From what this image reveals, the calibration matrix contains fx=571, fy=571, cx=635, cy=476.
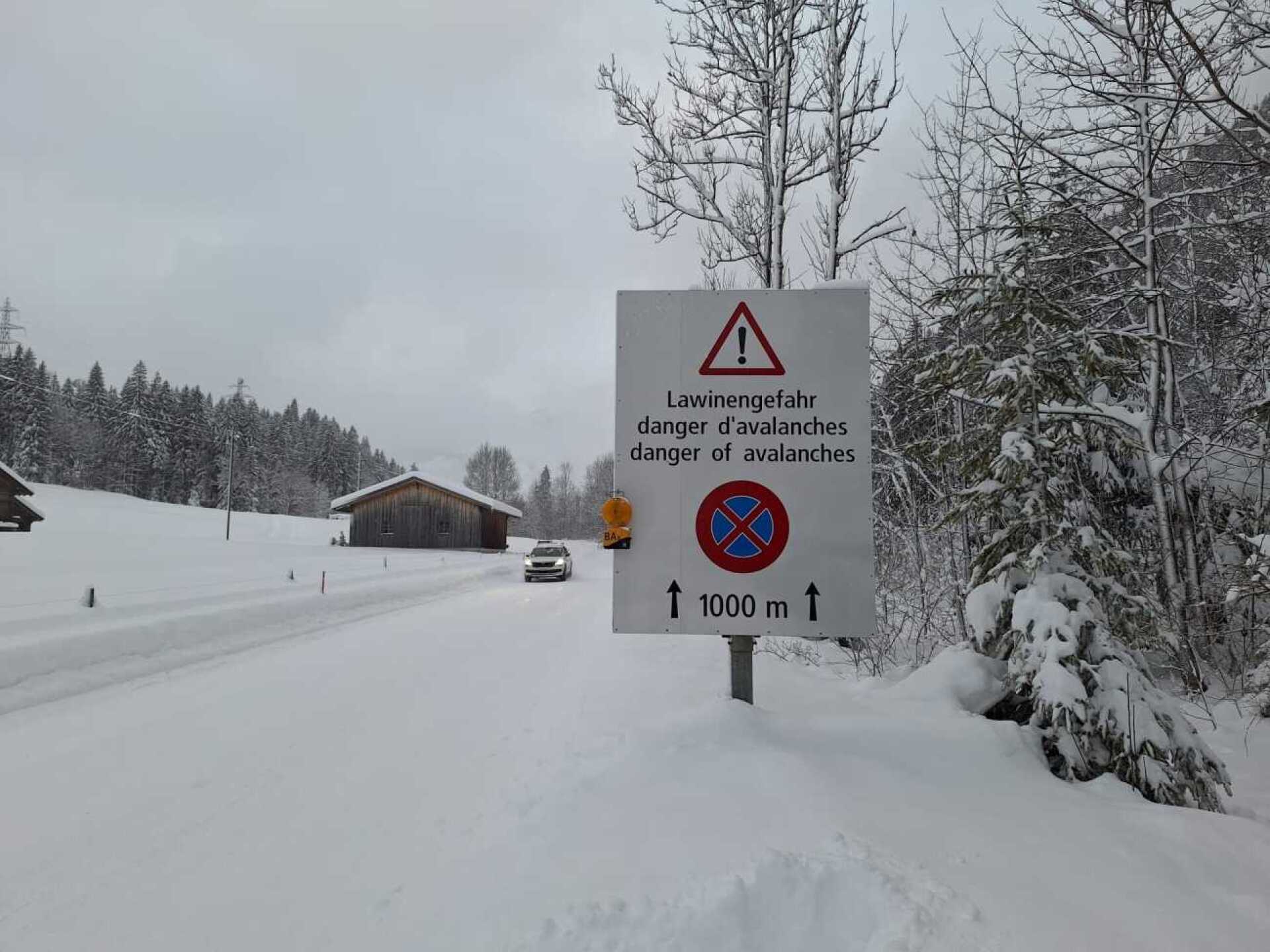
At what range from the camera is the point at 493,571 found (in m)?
26.3

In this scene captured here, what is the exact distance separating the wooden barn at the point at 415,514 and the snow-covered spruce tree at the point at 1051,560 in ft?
125

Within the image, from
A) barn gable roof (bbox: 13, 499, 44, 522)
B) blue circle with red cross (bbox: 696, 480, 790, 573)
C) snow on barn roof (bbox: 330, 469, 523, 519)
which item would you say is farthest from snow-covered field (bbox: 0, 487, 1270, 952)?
snow on barn roof (bbox: 330, 469, 523, 519)

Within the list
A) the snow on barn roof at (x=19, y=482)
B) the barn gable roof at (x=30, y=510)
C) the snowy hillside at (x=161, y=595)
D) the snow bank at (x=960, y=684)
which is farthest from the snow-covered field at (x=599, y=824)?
the barn gable roof at (x=30, y=510)

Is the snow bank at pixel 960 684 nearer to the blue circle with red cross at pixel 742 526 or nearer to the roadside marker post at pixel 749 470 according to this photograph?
the roadside marker post at pixel 749 470

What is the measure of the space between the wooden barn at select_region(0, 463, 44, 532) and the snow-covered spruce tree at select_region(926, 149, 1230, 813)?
84.0 feet

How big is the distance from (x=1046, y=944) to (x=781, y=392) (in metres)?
2.63

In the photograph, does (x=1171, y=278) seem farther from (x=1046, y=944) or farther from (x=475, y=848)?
(x=475, y=848)

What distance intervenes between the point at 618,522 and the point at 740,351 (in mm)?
1301

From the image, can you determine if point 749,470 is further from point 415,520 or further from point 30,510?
point 415,520

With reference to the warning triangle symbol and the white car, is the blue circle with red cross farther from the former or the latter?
the white car

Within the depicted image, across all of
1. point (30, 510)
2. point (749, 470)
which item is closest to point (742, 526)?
point (749, 470)

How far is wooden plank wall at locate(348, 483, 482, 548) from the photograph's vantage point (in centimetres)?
3919

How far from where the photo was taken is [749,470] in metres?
3.48

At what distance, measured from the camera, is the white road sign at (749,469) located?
3412 millimetres
